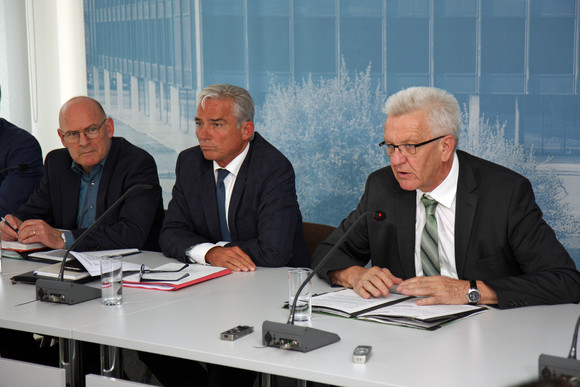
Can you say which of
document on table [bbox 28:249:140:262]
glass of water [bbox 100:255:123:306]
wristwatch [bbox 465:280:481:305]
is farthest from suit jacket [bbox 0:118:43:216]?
wristwatch [bbox 465:280:481:305]

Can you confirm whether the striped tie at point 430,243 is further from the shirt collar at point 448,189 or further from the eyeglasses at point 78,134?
the eyeglasses at point 78,134

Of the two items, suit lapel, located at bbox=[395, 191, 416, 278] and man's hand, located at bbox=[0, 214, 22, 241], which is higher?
suit lapel, located at bbox=[395, 191, 416, 278]

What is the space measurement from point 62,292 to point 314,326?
91 centimetres

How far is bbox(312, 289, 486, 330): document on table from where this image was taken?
2.07m

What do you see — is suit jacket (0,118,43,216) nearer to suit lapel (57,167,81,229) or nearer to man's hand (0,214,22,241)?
suit lapel (57,167,81,229)

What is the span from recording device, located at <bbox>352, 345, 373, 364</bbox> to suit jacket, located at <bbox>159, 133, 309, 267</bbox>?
49.9 inches

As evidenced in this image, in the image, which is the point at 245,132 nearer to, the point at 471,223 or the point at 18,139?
the point at 471,223

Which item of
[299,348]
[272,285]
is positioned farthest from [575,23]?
[299,348]

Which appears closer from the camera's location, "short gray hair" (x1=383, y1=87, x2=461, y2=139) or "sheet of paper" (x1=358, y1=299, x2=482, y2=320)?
"sheet of paper" (x1=358, y1=299, x2=482, y2=320)

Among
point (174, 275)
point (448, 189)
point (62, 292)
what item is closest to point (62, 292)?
point (62, 292)

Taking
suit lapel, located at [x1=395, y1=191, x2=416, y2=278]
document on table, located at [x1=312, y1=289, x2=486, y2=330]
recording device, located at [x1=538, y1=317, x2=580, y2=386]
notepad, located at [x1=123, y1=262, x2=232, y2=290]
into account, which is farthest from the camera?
suit lapel, located at [x1=395, y1=191, x2=416, y2=278]

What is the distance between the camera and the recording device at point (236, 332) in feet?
6.42

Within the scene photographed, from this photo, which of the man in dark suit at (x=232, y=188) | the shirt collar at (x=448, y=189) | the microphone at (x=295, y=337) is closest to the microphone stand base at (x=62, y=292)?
the man in dark suit at (x=232, y=188)

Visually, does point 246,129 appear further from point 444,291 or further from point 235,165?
point 444,291
